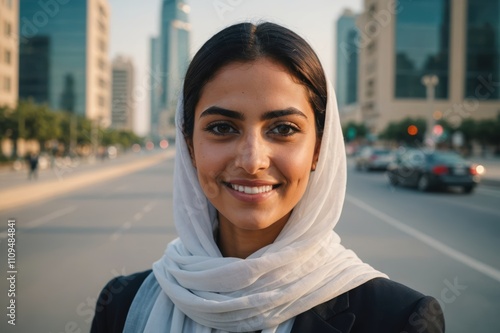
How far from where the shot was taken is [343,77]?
500 ft

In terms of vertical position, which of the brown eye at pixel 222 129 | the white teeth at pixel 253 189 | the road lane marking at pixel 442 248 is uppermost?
the brown eye at pixel 222 129

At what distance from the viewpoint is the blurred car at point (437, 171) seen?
14.7 metres

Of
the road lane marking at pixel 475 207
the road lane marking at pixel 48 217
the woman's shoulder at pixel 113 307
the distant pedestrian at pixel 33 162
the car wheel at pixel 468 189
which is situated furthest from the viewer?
the distant pedestrian at pixel 33 162

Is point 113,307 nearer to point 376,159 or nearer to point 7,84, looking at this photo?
point 376,159

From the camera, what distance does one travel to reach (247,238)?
1633mm

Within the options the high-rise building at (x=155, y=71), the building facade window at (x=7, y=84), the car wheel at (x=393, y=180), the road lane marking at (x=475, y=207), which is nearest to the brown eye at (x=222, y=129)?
the high-rise building at (x=155, y=71)

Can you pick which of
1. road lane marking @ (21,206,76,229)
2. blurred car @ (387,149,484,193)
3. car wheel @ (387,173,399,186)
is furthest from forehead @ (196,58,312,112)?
car wheel @ (387,173,399,186)

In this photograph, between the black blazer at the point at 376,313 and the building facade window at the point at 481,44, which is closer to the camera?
the black blazer at the point at 376,313

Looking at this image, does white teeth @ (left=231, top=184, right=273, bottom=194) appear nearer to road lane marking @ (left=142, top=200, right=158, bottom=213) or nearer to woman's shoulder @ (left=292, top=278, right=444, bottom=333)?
woman's shoulder @ (left=292, top=278, right=444, bottom=333)

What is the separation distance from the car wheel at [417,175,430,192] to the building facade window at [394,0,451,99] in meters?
56.4

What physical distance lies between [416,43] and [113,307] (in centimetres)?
7447

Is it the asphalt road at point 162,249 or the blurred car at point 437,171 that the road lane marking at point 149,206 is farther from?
the blurred car at point 437,171

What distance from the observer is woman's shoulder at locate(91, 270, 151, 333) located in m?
1.61

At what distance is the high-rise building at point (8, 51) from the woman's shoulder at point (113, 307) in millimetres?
52481
